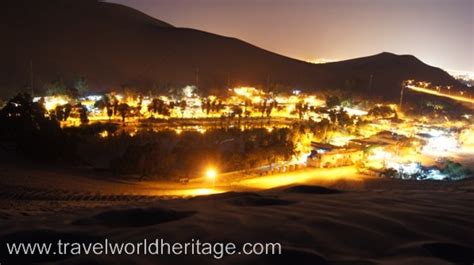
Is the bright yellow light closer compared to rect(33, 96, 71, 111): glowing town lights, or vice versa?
the bright yellow light

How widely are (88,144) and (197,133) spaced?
25.5 feet

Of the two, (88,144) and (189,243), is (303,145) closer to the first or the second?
(88,144)

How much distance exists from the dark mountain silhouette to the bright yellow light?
29961 mm

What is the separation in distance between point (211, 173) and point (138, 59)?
5312cm

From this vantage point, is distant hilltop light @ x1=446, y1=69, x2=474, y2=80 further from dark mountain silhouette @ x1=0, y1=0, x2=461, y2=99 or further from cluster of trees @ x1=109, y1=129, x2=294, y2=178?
cluster of trees @ x1=109, y1=129, x2=294, y2=178

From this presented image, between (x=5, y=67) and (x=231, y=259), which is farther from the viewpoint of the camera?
(x=5, y=67)

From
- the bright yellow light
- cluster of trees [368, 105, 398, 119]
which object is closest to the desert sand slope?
the bright yellow light

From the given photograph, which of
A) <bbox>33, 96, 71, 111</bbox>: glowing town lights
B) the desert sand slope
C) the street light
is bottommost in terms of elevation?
the street light

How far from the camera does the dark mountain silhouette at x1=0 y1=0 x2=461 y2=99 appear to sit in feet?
190

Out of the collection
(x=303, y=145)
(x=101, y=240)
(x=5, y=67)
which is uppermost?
(x=5, y=67)

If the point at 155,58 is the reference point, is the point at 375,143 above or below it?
below

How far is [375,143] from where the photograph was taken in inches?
1207

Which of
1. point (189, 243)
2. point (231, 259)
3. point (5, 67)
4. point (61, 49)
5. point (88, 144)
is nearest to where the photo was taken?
point (231, 259)

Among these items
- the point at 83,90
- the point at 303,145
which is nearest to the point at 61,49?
the point at 83,90
